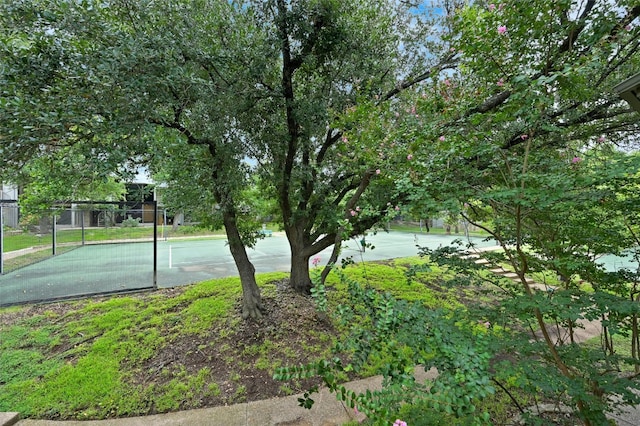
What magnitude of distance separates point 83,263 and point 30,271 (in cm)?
91

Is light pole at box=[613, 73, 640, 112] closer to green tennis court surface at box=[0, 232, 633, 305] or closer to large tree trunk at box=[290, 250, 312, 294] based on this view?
green tennis court surface at box=[0, 232, 633, 305]

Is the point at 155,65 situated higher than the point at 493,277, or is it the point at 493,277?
the point at 155,65

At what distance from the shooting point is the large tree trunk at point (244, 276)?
3605 millimetres

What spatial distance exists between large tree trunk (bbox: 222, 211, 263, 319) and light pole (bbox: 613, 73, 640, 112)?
3510 mm

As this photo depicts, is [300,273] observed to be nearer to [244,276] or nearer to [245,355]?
[244,276]

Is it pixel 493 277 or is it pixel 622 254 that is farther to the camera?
pixel 493 277

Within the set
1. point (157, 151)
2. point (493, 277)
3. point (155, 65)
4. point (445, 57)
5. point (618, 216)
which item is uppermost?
point (445, 57)

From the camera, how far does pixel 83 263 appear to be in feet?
21.9

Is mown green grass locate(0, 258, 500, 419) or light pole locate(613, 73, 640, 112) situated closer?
light pole locate(613, 73, 640, 112)

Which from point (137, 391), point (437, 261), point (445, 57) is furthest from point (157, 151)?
point (445, 57)

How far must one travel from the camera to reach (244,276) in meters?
3.75

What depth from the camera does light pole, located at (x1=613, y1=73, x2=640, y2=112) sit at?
1.48 metres

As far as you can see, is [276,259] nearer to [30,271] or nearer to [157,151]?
[30,271]

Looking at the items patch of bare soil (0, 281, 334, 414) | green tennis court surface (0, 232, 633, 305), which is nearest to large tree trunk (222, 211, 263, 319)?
patch of bare soil (0, 281, 334, 414)
